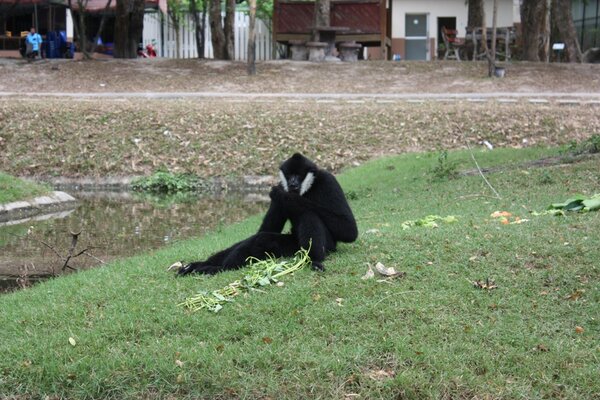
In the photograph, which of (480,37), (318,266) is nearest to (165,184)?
(318,266)

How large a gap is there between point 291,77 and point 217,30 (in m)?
6.00

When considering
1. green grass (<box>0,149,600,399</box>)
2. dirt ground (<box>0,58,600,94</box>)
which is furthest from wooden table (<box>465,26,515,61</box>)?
green grass (<box>0,149,600,399</box>)

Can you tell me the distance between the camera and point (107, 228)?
Answer: 1680cm

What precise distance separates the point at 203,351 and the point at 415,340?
5.90 feet

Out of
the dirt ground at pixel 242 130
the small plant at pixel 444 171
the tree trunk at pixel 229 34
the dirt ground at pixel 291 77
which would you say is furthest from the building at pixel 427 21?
the small plant at pixel 444 171

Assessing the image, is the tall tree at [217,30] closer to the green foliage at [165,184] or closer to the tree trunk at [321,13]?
the tree trunk at [321,13]

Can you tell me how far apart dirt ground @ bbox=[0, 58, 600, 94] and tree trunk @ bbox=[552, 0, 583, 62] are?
583 cm

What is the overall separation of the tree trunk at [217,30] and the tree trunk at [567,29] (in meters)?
16.1

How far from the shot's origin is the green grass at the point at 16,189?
18.9 m

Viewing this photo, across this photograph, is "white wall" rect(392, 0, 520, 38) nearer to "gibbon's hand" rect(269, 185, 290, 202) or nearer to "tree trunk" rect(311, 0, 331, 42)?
"tree trunk" rect(311, 0, 331, 42)

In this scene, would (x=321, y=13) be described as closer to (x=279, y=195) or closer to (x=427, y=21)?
(x=427, y=21)

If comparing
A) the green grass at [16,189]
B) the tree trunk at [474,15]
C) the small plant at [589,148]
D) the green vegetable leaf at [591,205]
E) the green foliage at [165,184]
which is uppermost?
the tree trunk at [474,15]

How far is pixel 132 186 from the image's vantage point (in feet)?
76.1

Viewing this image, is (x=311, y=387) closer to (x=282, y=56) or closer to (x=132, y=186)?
(x=132, y=186)
